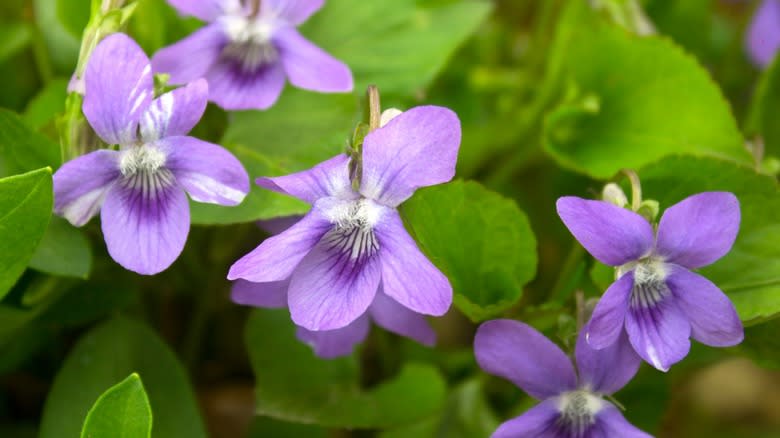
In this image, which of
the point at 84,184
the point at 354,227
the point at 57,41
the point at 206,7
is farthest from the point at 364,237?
the point at 57,41

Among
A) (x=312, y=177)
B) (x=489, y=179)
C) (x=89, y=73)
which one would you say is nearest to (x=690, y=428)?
(x=489, y=179)

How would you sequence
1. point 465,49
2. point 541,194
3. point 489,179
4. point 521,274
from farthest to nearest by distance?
point 465,49
point 541,194
point 489,179
point 521,274

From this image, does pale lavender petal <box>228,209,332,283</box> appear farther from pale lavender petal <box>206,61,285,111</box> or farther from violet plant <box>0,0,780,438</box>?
pale lavender petal <box>206,61,285,111</box>

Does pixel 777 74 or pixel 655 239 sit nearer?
pixel 655 239

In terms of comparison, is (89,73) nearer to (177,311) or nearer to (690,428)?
(177,311)

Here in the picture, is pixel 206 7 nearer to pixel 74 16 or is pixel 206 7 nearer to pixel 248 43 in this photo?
pixel 248 43

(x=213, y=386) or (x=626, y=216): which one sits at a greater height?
(x=626, y=216)
